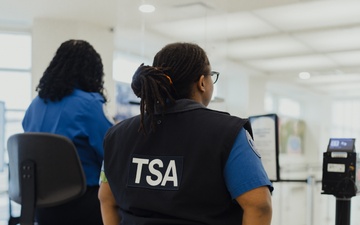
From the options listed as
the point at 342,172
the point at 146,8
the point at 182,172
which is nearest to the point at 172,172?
the point at 182,172

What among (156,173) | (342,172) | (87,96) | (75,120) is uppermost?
(87,96)

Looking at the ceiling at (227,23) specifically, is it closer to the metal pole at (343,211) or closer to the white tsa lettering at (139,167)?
the metal pole at (343,211)

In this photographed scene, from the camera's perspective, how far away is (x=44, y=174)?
165cm

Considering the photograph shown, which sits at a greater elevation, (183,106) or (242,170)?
(183,106)

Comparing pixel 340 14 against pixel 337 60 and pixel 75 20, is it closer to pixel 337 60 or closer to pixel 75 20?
pixel 337 60

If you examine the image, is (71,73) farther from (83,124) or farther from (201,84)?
(201,84)

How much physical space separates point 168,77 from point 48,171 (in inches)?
29.7

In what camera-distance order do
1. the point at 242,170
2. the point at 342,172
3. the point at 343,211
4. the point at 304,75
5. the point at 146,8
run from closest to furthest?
the point at 242,170 → the point at 342,172 → the point at 343,211 → the point at 146,8 → the point at 304,75

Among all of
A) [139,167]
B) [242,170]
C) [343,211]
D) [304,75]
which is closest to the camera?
[242,170]

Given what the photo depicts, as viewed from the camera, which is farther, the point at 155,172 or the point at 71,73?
the point at 71,73

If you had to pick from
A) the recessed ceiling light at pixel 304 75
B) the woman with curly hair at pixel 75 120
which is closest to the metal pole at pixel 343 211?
the woman with curly hair at pixel 75 120

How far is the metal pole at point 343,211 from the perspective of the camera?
2150mm

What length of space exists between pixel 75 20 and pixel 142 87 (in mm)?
4112

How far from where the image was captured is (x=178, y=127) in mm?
1130
